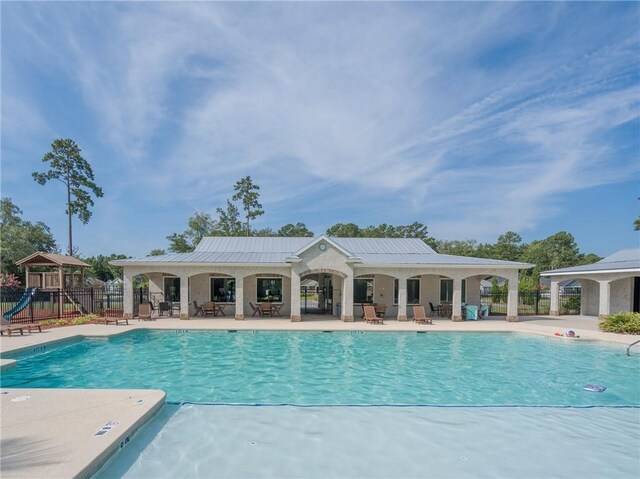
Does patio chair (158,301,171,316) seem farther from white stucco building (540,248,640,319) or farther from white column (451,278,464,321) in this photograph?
white stucco building (540,248,640,319)

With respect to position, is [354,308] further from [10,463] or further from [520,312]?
[10,463]

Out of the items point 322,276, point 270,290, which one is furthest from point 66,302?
point 322,276

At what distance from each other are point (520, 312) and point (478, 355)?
15656 mm

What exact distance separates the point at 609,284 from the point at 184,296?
79.3 feet

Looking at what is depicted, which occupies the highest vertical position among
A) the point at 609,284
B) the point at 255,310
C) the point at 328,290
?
the point at 609,284

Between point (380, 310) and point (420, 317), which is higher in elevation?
point (380, 310)

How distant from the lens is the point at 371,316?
19.9m

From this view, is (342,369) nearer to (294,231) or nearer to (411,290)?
(411,290)

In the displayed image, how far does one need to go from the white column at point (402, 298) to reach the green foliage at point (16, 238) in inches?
1465

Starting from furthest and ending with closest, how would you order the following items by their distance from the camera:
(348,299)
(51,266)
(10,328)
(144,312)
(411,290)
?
(411,290), (51,266), (348,299), (144,312), (10,328)

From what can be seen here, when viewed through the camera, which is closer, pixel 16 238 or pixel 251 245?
pixel 251 245

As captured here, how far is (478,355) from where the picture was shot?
13484 millimetres

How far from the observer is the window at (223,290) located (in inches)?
904

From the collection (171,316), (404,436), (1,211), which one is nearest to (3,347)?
(171,316)
